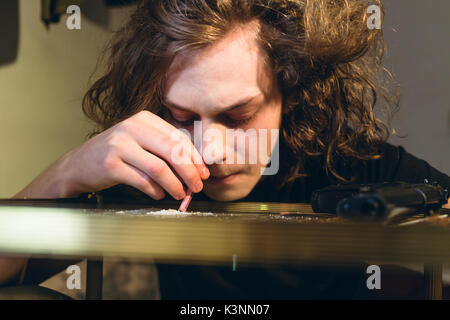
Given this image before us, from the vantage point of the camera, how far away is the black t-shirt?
2.60 feet

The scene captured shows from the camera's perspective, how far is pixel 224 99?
0.64 meters

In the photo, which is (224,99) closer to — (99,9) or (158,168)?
(158,168)

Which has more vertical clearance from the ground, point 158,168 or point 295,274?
point 158,168

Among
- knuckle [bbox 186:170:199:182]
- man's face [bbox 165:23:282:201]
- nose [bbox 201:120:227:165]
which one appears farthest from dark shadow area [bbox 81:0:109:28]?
knuckle [bbox 186:170:199:182]

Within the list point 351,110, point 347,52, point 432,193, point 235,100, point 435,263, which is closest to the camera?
point 435,263

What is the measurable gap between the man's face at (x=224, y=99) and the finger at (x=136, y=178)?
0.38ft

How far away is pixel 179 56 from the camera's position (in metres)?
0.70

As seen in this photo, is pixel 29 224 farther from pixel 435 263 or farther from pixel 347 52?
pixel 347 52

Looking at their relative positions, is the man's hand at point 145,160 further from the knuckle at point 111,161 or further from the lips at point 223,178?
the lips at point 223,178

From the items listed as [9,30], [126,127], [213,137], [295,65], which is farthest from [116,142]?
[9,30]

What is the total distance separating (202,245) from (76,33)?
2.83 ft

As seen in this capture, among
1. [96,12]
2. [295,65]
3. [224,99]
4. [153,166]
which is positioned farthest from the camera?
[96,12]

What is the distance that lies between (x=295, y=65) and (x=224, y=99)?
0.70 ft
